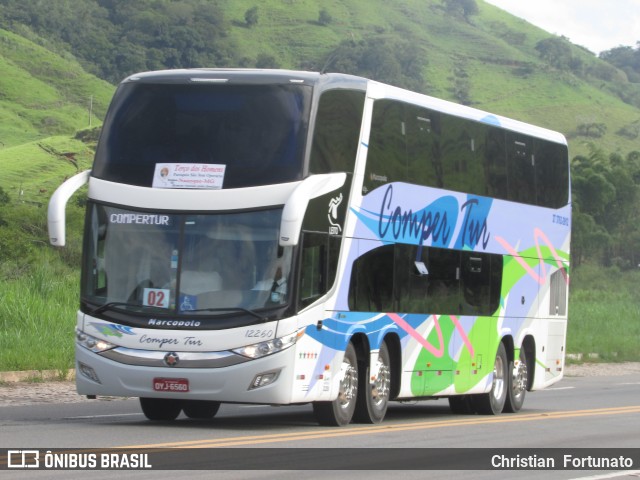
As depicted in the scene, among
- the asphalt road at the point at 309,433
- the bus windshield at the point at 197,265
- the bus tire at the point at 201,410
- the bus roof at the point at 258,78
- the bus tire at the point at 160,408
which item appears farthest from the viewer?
the bus tire at the point at 201,410

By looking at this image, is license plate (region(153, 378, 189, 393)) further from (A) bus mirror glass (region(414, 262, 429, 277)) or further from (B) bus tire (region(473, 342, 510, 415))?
(B) bus tire (region(473, 342, 510, 415))

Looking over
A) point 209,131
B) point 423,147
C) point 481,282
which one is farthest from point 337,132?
point 481,282

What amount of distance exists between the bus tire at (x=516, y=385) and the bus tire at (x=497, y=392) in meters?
0.10

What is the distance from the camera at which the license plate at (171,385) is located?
46.3ft

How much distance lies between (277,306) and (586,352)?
26.8 metres

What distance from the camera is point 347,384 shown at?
15.5 metres

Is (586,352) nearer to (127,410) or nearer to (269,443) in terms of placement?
(127,410)

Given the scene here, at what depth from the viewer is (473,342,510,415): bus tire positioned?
19.6m

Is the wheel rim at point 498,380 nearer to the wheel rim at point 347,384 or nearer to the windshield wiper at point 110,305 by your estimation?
the wheel rim at point 347,384

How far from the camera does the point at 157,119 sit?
14961 millimetres

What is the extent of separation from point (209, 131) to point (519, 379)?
7.85 meters

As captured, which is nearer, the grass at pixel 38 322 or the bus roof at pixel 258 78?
the bus roof at pixel 258 78

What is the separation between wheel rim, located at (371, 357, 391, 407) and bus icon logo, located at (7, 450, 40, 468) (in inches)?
216

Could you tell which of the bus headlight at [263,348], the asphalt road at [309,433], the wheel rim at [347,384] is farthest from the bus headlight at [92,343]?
the wheel rim at [347,384]
